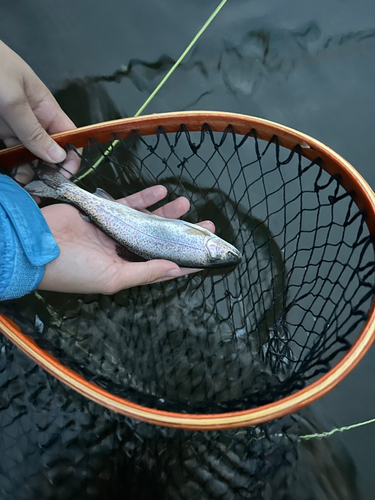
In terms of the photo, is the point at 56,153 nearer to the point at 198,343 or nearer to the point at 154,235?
the point at 154,235

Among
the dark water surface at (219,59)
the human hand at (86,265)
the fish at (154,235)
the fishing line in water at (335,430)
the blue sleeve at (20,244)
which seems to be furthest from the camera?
the dark water surface at (219,59)

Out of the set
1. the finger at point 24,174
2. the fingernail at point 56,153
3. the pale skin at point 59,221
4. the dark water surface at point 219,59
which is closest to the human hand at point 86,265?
the pale skin at point 59,221

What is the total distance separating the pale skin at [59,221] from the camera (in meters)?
1.86

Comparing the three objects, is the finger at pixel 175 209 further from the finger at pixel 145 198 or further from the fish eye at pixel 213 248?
Answer: the fish eye at pixel 213 248

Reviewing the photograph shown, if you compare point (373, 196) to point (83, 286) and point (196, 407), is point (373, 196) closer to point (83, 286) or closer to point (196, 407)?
point (196, 407)

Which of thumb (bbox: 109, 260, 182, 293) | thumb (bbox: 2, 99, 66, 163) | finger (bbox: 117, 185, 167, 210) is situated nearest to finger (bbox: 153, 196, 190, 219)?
finger (bbox: 117, 185, 167, 210)

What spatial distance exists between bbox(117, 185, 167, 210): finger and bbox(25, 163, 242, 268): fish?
227 millimetres

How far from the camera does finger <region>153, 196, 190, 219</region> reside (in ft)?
8.38

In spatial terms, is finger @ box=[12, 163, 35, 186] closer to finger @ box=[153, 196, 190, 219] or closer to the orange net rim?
the orange net rim

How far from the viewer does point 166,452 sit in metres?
2.18

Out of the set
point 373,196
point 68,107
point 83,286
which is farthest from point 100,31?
point 373,196

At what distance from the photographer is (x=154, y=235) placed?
2.33 metres

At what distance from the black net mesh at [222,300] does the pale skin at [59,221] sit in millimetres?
495

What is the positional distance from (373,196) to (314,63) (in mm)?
1990
